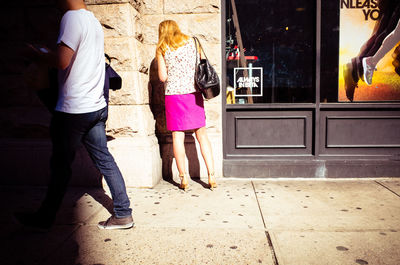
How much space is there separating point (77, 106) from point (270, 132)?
119 inches

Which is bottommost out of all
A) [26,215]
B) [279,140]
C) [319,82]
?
[26,215]

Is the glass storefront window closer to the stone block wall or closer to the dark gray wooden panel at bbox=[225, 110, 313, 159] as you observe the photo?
the dark gray wooden panel at bbox=[225, 110, 313, 159]

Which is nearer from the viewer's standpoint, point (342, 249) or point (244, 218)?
point (342, 249)

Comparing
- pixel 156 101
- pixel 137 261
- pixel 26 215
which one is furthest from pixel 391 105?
pixel 26 215

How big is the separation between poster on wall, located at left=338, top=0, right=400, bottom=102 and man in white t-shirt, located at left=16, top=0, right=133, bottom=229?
3590mm

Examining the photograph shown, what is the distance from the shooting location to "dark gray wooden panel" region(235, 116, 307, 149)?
4.63 meters

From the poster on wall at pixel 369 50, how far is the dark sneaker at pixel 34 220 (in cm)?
419

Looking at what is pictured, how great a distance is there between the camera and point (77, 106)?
2.49m

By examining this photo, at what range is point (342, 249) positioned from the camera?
2428mm

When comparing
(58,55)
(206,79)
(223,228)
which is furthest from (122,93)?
(223,228)

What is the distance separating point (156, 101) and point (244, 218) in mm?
2258

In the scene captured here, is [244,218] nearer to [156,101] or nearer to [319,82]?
[156,101]

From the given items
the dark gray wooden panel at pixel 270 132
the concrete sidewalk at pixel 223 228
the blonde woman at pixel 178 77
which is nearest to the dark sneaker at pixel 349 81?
the dark gray wooden panel at pixel 270 132

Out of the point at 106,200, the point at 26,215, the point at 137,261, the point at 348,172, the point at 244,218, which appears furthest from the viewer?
the point at 348,172
